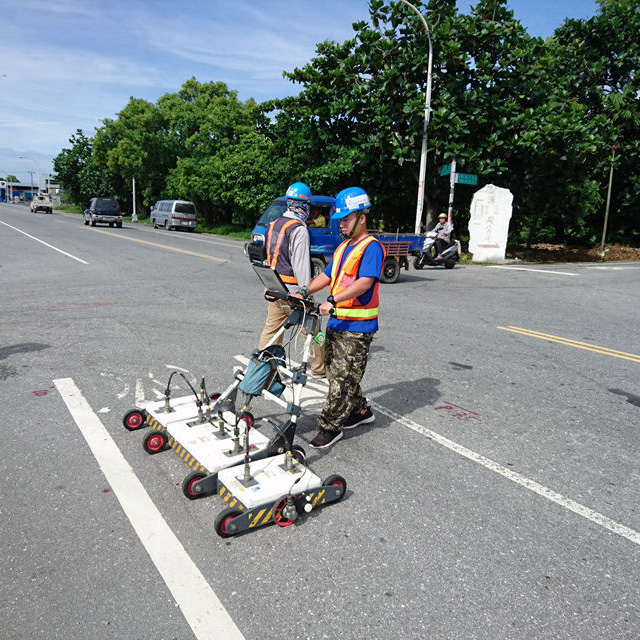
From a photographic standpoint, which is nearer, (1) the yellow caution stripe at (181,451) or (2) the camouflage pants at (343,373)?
(1) the yellow caution stripe at (181,451)

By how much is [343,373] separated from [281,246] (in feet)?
4.97

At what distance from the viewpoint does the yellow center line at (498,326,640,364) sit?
283 inches

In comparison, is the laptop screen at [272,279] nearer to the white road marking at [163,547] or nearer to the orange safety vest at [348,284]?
the orange safety vest at [348,284]

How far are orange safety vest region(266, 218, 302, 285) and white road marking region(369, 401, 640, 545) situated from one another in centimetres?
163

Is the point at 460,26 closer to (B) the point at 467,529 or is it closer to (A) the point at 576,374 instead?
(A) the point at 576,374

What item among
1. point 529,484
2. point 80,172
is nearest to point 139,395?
point 529,484

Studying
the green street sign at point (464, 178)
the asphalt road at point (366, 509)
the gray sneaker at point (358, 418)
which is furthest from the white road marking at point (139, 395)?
the green street sign at point (464, 178)

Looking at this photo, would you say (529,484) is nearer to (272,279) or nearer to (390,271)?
(272,279)

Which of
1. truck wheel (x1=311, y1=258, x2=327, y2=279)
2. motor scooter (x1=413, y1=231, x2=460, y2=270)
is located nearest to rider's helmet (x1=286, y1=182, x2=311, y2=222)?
truck wheel (x1=311, y1=258, x2=327, y2=279)

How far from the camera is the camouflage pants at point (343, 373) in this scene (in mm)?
4086

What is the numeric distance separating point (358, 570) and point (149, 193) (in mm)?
54290

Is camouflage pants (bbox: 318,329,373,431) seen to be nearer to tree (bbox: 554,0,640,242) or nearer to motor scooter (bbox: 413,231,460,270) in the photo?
motor scooter (bbox: 413,231,460,270)

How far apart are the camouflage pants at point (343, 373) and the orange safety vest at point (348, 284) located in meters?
0.15

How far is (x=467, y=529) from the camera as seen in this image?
3.10 metres
